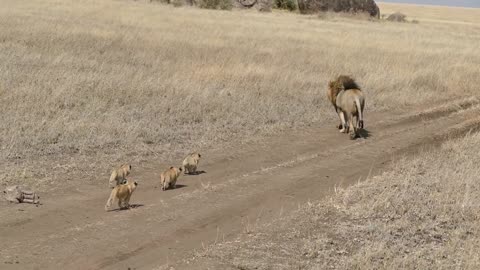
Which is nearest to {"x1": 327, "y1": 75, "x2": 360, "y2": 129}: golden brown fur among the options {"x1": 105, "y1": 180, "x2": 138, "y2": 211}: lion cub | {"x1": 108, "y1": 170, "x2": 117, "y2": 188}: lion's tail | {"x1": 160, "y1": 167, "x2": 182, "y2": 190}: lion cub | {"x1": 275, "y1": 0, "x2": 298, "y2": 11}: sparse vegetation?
{"x1": 160, "y1": 167, "x2": 182, "y2": 190}: lion cub

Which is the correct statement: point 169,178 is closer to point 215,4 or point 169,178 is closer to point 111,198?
point 111,198

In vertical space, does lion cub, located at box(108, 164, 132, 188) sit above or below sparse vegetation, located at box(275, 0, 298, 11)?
below

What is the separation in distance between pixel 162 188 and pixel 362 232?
9.82ft

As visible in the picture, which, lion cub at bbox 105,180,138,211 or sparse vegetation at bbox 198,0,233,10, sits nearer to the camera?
lion cub at bbox 105,180,138,211

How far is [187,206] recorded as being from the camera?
803cm

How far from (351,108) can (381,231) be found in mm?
6134

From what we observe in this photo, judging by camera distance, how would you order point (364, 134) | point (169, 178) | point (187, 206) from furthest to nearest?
point (364, 134)
point (169, 178)
point (187, 206)

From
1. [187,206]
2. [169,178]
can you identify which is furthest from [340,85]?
[187,206]

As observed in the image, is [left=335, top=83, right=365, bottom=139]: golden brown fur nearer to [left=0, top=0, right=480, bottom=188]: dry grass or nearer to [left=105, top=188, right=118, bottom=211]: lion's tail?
[left=0, top=0, right=480, bottom=188]: dry grass

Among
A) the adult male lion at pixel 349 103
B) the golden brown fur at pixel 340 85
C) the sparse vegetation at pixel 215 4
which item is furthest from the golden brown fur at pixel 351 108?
the sparse vegetation at pixel 215 4

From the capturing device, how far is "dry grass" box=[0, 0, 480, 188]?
35.8 ft

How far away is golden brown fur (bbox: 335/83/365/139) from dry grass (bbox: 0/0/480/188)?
1.25 metres

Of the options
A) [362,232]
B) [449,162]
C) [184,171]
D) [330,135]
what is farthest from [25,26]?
[362,232]

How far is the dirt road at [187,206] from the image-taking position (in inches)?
Result: 252
